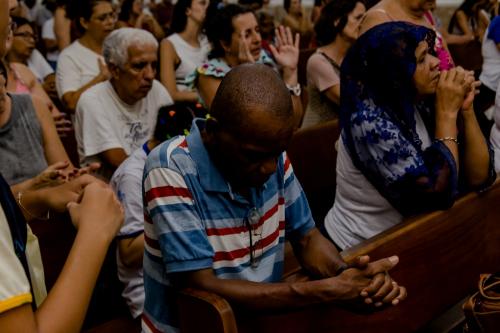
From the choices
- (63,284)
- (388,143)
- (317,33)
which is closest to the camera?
(63,284)

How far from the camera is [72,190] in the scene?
1410 millimetres

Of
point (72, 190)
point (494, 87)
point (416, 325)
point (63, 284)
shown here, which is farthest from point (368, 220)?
point (494, 87)

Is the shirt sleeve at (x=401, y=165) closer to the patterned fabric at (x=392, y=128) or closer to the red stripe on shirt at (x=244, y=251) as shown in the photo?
the patterned fabric at (x=392, y=128)

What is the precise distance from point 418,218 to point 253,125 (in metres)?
0.82

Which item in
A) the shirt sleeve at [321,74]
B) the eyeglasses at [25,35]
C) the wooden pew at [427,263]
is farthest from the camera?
the eyeglasses at [25,35]

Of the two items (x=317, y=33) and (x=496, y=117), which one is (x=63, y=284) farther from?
(x=317, y=33)

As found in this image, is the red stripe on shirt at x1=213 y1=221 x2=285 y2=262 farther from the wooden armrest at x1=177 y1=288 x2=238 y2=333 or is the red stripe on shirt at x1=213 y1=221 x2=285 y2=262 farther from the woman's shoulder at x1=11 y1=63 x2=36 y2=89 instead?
the woman's shoulder at x1=11 y1=63 x2=36 y2=89

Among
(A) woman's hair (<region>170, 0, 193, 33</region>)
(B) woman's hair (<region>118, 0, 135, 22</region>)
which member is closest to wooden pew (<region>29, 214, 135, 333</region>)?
(A) woman's hair (<region>170, 0, 193, 33</region>)

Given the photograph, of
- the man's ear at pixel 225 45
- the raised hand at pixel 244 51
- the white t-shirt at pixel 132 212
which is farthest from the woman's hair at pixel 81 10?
the white t-shirt at pixel 132 212

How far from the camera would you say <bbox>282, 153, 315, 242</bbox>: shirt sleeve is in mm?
1517

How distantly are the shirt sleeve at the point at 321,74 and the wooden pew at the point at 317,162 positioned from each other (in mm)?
217

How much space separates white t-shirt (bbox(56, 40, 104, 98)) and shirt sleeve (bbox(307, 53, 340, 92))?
1301 mm

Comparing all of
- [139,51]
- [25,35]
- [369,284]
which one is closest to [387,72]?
[369,284]

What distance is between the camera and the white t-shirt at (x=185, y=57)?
4102 millimetres
